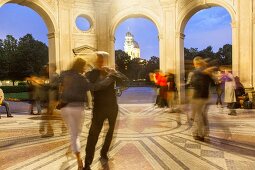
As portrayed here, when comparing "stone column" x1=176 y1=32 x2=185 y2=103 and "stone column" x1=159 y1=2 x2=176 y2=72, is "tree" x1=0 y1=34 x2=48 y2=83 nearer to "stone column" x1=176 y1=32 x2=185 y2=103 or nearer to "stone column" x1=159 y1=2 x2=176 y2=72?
"stone column" x1=159 y1=2 x2=176 y2=72

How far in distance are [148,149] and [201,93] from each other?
6.45 ft

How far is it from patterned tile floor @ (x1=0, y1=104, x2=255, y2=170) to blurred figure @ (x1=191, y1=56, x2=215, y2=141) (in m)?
0.40

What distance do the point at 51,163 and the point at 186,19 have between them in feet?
51.6

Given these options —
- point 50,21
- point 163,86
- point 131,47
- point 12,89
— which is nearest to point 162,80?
point 163,86

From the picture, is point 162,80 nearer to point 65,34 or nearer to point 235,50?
point 235,50

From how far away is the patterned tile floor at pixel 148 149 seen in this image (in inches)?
209

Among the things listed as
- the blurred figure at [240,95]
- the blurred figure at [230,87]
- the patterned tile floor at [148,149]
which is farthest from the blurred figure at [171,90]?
the blurred figure at [240,95]

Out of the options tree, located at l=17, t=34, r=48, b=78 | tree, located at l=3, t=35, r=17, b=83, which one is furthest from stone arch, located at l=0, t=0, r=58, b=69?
tree, located at l=3, t=35, r=17, b=83

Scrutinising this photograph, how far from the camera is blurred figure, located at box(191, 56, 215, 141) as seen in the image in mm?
7230

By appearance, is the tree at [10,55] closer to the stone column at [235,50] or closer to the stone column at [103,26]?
the stone column at [103,26]

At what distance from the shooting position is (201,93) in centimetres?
721

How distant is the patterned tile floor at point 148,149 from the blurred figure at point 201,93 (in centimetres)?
40

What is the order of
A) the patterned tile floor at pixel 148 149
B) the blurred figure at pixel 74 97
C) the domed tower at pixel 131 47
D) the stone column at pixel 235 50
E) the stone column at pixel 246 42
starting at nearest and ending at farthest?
the blurred figure at pixel 74 97 < the patterned tile floor at pixel 148 149 < the stone column at pixel 246 42 < the stone column at pixel 235 50 < the domed tower at pixel 131 47

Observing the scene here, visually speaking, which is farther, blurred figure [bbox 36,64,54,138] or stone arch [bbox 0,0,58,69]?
stone arch [bbox 0,0,58,69]
